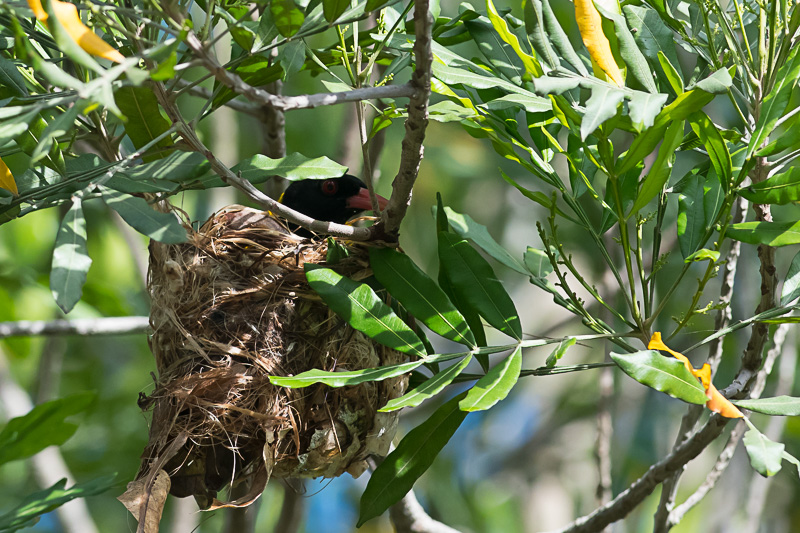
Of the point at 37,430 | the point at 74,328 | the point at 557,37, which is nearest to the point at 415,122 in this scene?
the point at 557,37

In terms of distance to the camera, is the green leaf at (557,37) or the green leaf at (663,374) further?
the green leaf at (557,37)

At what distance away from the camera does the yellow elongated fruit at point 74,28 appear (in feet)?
4.48

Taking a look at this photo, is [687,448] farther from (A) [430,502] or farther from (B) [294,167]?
(A) [430,502]

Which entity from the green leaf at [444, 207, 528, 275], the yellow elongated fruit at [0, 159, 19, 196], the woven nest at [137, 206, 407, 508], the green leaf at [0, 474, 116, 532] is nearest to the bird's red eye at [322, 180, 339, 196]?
the woven nest at [137, 206, 407, 508]

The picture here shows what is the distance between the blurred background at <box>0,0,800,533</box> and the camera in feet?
17.3

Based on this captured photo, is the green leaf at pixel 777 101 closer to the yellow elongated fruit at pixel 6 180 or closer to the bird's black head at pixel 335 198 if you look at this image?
the yellow elongated fruit at pixel 6 180

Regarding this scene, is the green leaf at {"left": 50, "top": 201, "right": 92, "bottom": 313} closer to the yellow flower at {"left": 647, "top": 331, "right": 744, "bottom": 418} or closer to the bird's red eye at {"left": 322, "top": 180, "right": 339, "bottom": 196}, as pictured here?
the yellow flower at {"left": 647, "top": 331, "right": 744, "bottom": 418}

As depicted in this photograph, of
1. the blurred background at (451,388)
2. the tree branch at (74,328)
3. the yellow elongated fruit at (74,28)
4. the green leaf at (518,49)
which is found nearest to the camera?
the yellow elongated fruit at (74,28)

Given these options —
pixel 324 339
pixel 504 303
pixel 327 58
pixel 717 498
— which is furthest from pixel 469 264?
pixel 717 498

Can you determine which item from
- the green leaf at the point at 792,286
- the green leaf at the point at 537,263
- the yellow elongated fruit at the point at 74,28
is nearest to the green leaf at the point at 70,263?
the yellow elongated fruit at the point at 74,28

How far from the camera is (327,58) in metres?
2.83

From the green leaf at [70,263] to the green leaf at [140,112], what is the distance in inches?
32.2

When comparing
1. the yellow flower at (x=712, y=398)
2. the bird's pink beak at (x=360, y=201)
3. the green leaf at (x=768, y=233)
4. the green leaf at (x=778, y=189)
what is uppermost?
the green leaf at (x=778, y=189)

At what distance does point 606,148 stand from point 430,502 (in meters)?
5.01
